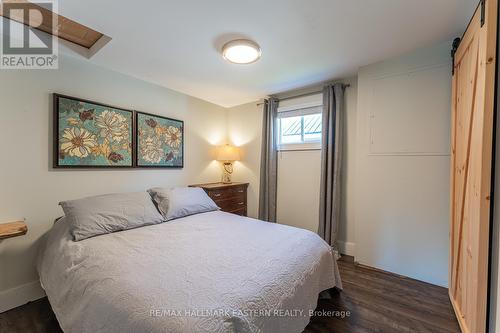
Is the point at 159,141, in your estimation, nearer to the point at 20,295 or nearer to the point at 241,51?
the point at 241,51

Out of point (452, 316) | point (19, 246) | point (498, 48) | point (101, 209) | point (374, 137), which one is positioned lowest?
point (452, 316)

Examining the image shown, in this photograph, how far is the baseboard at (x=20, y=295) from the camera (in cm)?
175

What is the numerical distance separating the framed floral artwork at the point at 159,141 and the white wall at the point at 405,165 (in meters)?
2.42

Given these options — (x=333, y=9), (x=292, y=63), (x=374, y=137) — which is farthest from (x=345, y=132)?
(x=333, y=9)

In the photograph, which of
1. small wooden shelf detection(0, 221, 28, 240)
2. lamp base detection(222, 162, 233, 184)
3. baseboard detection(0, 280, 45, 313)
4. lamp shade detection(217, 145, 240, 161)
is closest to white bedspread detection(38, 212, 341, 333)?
small wooden shelf detection(0, 221, 28, 240)

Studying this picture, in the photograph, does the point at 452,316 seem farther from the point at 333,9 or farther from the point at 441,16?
the point at 333,9

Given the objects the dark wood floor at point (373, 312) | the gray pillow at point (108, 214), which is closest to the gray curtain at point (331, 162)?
the dark wood floor at point (373, 312)

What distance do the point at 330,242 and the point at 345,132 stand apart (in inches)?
56.5

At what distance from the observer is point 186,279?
1098 millimetres

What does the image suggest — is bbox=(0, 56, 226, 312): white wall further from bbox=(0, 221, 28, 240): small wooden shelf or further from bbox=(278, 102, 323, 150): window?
bbox=(278, 102, 323, 150): window

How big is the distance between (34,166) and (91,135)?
54 cm

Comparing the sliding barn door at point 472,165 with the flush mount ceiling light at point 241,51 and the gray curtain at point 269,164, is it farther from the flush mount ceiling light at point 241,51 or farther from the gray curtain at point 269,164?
the gray curtain at point 269,164

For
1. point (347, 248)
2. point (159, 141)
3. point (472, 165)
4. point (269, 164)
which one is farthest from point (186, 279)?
point (269, 164)

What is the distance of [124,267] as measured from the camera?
3.97 feet
